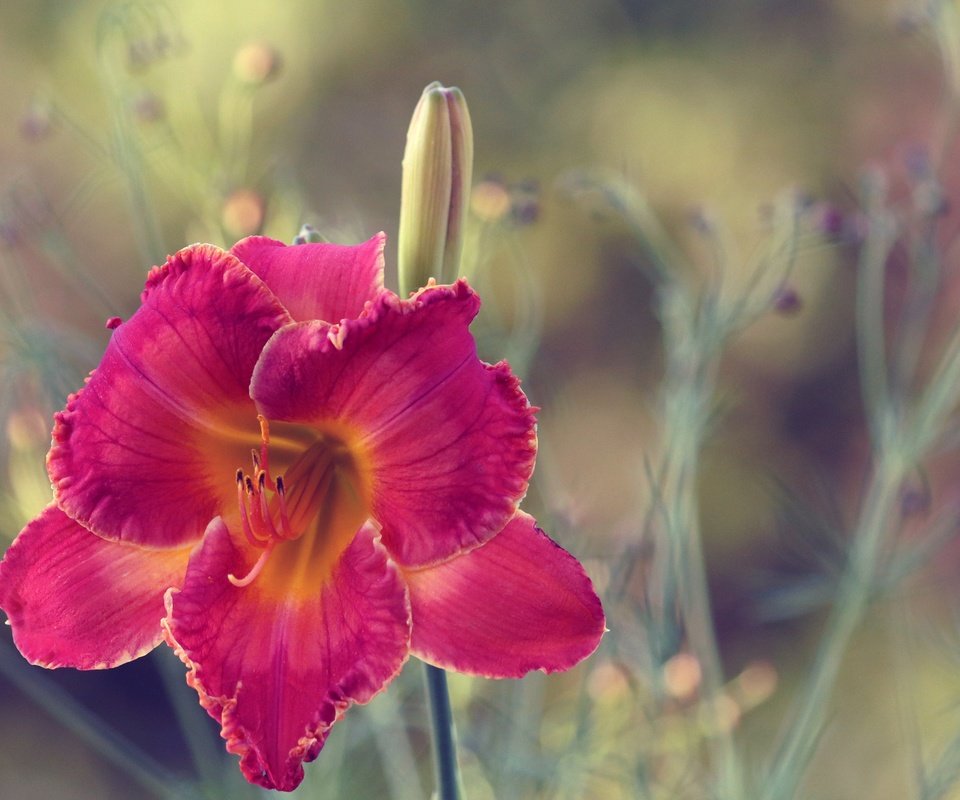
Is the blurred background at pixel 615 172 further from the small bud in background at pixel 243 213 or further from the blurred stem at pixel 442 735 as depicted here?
the blurred stem at pixel 442 735

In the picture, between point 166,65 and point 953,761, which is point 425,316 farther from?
point 166,65

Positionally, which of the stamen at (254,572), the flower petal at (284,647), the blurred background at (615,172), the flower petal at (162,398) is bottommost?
the blurred background at (615,172)

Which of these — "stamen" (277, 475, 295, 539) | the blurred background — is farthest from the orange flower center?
the blurred background

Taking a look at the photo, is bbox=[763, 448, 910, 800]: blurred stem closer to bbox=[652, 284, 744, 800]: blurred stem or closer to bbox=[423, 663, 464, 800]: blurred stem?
bbox=[652, 284, 744, 800]: blurred stem

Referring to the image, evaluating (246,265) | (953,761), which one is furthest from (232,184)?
(953,761)

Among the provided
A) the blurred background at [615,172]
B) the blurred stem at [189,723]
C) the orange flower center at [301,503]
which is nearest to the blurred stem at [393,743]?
the blurred stem at [189,723]
